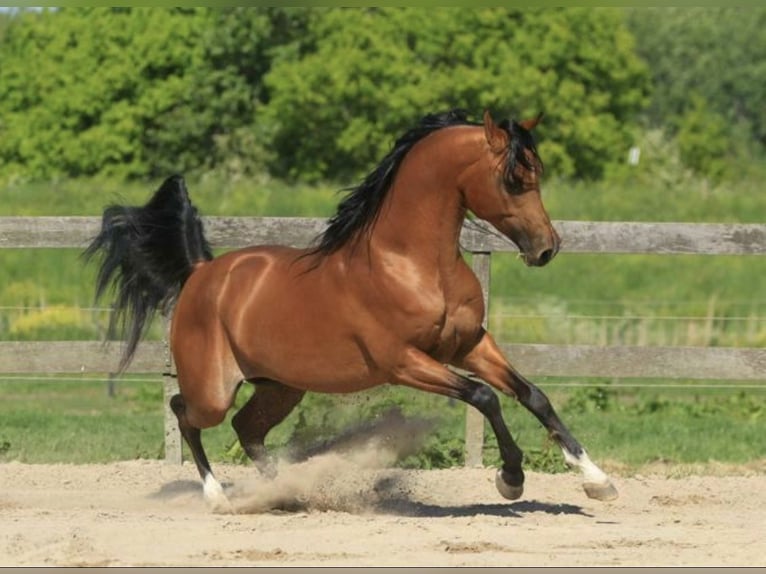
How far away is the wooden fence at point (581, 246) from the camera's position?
30.9 ft

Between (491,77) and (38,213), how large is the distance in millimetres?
9368

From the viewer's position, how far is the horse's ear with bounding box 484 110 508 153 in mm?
7168

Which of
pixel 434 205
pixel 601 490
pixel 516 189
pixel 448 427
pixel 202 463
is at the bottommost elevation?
pixel 448 427

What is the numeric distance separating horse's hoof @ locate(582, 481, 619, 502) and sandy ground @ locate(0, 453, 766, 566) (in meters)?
0.16

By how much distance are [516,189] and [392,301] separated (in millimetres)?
811

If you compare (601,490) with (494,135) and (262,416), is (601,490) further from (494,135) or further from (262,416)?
(262,416)

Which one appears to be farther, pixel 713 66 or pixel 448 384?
pixel 713 66

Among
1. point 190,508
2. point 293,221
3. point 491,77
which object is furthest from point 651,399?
point 491,77

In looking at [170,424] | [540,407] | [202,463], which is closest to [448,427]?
[170,424]

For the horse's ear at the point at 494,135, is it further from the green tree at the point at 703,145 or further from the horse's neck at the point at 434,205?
the green tree at the point at 703,145

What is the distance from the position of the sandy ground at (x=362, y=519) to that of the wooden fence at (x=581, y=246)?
658 mm

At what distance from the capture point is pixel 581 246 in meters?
9.43

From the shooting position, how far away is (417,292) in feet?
24.0

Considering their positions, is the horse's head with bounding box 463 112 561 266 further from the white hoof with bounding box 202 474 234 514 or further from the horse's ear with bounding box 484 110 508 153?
the white hoof with bounding box 202 474 234 514
